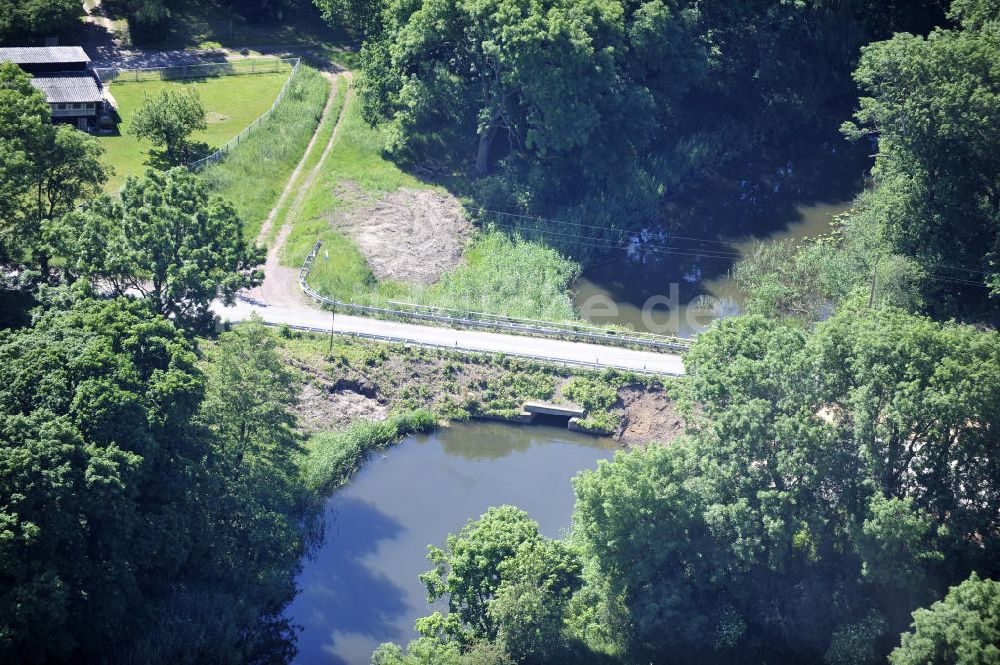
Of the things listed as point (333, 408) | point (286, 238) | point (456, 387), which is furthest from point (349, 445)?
point (286, 238)

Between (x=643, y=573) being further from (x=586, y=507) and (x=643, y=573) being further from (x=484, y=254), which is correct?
(x=484, y=254)

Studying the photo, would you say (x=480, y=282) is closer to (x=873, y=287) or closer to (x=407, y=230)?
(x=407, y=230)

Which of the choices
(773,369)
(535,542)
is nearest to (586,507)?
(535,542)

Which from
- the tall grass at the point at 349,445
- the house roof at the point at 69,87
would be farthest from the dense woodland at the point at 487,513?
the house roof at the point at 69,87

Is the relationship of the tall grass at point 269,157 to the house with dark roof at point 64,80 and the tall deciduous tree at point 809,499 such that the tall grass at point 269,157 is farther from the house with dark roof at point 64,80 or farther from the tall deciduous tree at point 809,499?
the tall deciduous tree at point 809,499

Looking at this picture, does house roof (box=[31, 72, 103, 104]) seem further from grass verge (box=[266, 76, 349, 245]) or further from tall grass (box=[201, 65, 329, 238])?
grass verge (box=[266, 76, 349, 245])

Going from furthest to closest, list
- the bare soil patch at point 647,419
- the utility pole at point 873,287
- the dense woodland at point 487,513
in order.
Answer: the utility pole at point 873,287 → the bare soil patch at point 647,419 → the dense woodland at point 487,513
